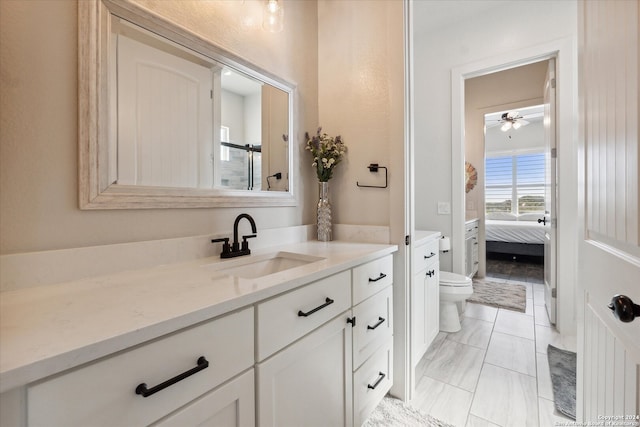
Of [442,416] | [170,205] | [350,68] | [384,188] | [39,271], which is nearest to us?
[39,271]

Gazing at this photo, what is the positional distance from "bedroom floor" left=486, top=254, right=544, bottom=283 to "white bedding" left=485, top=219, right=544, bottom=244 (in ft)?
1.37

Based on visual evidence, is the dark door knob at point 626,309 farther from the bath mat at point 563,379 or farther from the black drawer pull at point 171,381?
the bath mat at point 563,379

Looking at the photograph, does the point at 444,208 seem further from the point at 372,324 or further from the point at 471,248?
the point at 372,324

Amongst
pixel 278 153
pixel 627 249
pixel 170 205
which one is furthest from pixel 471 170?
pixel 170 205

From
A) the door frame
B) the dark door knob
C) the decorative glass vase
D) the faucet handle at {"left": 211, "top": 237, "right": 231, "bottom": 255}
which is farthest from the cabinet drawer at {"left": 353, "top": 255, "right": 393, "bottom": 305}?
the door frame

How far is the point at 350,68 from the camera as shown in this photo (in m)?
1.80

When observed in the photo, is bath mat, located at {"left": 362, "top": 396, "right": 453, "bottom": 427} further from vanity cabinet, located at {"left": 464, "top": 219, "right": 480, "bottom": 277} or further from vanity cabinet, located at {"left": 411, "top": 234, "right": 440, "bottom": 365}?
vanity cabinet, located at {"left": 464, "top": 219, "right": 480, "bottom": 277}

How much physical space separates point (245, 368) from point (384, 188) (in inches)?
48.7

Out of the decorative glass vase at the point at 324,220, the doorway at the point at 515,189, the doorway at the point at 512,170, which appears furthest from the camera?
the doorway at the point at 515,189

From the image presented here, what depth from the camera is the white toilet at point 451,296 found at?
2.35m

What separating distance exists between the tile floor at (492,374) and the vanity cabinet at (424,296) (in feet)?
0.60

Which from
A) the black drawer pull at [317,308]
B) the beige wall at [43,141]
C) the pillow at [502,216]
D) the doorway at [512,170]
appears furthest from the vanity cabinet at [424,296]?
the pillow at [502,216]

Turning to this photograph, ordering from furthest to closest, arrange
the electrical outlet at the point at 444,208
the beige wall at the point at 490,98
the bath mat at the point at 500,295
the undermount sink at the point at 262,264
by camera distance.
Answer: the beige wall at the point at 490,98
the bath mat at the point at 500,295
the electrical outlet at the point at 444,208
the undermount sink at the point at 262,264

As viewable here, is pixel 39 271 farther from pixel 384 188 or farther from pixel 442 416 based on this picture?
pixel 442 416
